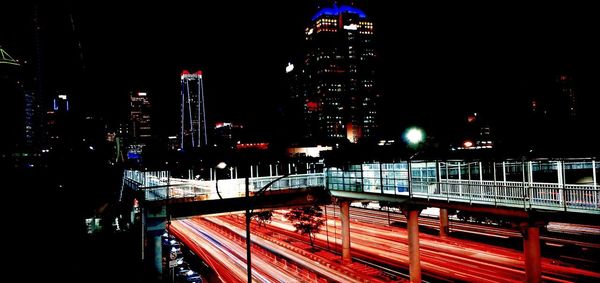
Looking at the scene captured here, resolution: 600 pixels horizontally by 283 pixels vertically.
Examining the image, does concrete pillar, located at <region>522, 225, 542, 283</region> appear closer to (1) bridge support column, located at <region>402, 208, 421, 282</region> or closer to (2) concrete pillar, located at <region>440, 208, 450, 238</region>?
(1) bridge support column, located at <region>402, 208, 421, 282</region>

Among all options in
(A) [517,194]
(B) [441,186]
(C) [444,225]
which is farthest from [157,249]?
(C) [444,225]

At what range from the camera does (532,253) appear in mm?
19125

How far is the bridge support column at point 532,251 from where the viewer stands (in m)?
18.8

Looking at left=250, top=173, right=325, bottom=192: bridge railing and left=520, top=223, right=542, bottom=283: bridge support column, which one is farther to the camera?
left=250, top=173, right=325, bottom=192: bridge railing

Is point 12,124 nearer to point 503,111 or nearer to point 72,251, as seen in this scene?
point 72,251

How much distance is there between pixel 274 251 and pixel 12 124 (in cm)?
8738

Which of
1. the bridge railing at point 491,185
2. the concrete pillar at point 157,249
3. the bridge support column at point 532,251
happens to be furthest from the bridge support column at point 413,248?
the concrete pillar at point 157,249

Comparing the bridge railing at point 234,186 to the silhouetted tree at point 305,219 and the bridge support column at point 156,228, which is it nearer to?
the bridge support column at point 156,228

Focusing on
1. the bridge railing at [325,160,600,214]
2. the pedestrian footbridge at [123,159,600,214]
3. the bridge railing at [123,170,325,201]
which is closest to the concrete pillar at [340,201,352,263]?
the pedestrian footbridge at [123,159,600,214]

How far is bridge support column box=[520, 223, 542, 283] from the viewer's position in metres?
18.8

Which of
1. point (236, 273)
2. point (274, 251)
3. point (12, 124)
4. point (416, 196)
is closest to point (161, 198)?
point (236, 273)

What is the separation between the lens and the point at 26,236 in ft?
172

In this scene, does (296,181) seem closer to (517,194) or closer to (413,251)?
(413,251)

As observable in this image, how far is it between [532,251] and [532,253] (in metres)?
0.10
